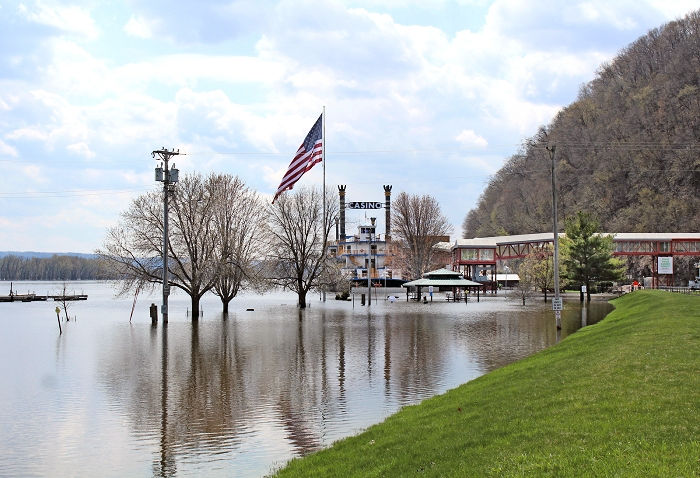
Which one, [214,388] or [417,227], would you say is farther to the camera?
[417,227]

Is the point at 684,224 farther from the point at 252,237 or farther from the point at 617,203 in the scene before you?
the point at 252,237

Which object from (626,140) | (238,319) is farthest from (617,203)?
(238,319)

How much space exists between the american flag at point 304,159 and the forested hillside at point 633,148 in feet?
215

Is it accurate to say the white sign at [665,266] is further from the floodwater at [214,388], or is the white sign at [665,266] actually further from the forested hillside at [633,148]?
the floodwater at [214,388]

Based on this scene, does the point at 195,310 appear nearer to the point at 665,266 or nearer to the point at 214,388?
the point at 214,388

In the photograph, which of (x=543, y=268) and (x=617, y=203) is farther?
(x=617, y=203)

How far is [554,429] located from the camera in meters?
10.1

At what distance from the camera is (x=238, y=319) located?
5106cm

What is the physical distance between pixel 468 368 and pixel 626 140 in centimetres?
13487

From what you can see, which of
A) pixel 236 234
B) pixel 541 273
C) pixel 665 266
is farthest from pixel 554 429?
pixel 665 266

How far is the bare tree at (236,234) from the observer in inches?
2175

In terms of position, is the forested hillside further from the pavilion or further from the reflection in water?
the reflection in water

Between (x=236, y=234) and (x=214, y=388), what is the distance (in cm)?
4040

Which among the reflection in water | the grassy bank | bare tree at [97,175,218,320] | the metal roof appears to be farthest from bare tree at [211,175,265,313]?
the metal roof
